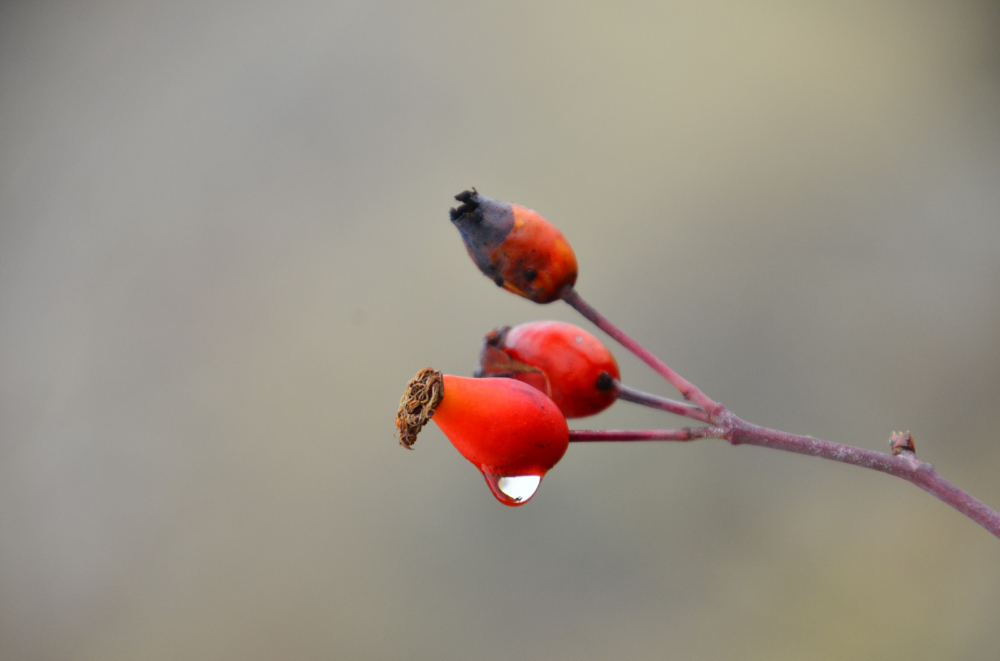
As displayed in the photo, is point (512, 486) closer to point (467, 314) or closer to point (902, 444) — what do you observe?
point (902, 444)

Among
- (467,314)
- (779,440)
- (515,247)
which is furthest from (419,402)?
(467,314)

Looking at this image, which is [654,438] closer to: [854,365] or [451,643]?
[451,643]

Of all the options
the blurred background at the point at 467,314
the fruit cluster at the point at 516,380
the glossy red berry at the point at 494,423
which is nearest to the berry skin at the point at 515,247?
the fruit cluster at the point at 516,380

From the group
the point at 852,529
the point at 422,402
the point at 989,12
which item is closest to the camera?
the point at 422,402

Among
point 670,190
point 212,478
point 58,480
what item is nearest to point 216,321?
point 212,478

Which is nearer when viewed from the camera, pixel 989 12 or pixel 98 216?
pixel 989 12

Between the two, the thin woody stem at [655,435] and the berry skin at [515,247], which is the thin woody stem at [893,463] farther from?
the berry skin at [515,247]
